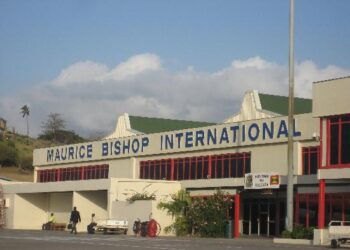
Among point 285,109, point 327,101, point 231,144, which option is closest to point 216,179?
point 231,144

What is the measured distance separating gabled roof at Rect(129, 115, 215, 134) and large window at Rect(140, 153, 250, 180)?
10.1m

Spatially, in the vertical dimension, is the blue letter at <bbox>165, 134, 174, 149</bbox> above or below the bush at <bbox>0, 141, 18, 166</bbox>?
below

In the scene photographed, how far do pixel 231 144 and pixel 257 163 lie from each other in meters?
2.85

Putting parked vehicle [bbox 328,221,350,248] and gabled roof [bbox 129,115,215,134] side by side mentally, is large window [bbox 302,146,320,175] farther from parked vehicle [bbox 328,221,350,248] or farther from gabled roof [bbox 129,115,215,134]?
gabled roof [bbox 129,115,215,134]

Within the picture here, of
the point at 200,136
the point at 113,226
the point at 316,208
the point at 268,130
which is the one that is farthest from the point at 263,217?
the point at 113,226

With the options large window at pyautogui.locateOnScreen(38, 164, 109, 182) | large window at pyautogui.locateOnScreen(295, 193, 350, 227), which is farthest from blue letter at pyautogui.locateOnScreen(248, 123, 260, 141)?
large window at pyautogui.locateOnScreen(38, 164, 109, 182)

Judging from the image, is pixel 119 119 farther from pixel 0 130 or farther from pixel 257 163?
pixel 0 130

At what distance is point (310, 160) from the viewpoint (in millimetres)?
47906

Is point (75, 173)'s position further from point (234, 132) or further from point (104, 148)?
point (234, 132)

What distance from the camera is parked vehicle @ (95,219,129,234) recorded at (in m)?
52.7

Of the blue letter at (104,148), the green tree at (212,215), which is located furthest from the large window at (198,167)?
the blue letter at (104,148)

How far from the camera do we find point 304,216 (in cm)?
4625

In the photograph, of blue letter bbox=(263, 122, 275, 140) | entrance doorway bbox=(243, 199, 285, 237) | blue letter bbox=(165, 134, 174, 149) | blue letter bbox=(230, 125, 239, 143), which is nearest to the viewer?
blue letter bbox=(263, 122, 275, 140)

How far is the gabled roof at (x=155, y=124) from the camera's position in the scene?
72750mm
